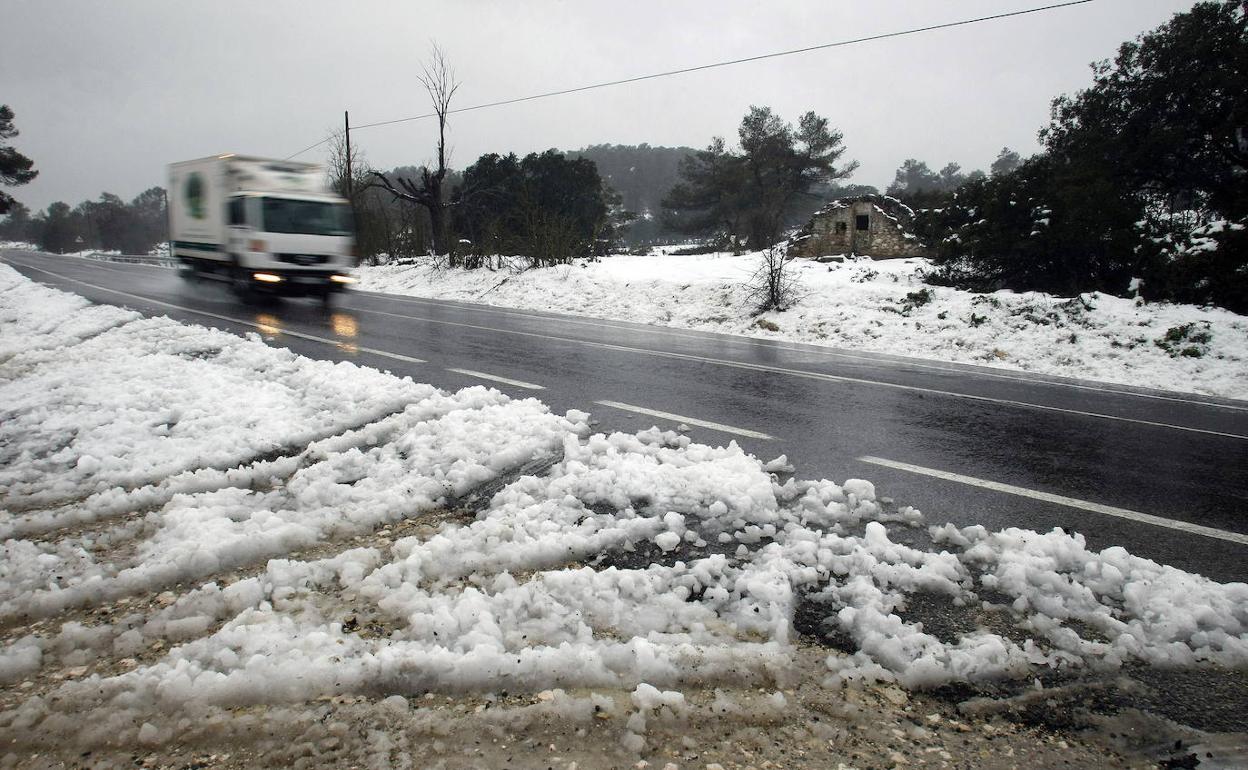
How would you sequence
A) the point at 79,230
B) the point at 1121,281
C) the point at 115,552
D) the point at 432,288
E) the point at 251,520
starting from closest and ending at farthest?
the point at 115,552 < the point at 251,520 < the point at 1121,281 < the point at 432,288 < the point at 79,230

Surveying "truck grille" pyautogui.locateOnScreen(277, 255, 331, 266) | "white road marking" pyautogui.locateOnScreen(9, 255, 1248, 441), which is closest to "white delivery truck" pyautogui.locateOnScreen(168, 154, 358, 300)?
"truck grille" pyautogui.locateOnScreen(277, 255, 331, 266)

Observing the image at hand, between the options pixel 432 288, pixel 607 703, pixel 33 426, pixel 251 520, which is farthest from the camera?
pixel 432 288

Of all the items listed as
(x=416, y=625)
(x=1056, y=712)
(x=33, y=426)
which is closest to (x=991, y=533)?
(x=1056, y=712)

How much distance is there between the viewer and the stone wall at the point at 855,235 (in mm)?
30781

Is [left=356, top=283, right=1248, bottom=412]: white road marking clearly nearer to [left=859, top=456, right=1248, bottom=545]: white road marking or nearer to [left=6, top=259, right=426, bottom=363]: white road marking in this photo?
[left=6, top=259, right=426, bottom=363]: white road marking

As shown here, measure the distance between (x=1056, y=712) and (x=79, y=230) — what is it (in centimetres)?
13062

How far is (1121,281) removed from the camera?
44.9 ft

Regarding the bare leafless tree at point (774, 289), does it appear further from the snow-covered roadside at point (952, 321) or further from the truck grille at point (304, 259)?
the truck grille at point (304, 259)

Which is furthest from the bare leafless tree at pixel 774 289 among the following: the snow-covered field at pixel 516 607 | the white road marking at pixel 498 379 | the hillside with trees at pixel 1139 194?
the snow-covered field at pixel 516 607

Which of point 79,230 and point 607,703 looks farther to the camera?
point 79,230

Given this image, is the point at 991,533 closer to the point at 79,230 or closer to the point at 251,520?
the point at 251,520

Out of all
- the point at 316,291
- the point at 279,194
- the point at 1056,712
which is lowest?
the point at 1056,712

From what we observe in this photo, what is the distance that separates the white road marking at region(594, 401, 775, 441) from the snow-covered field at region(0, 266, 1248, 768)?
78 cm

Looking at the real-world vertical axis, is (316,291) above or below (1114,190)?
below
